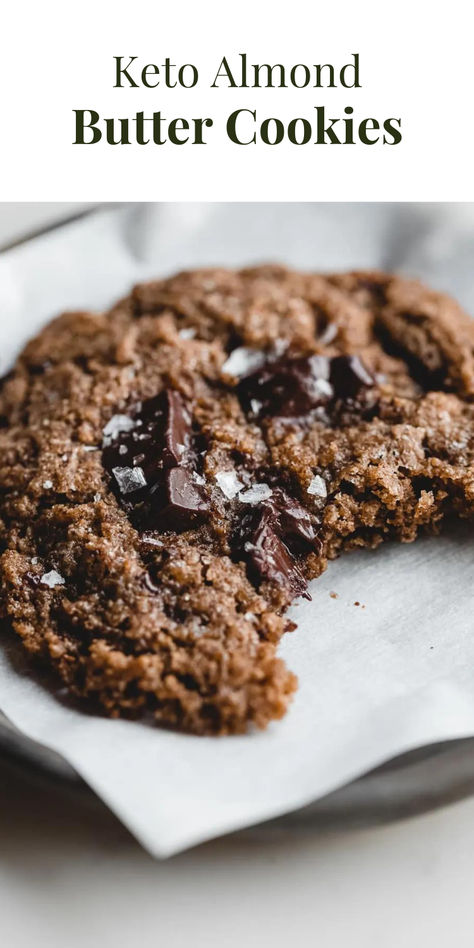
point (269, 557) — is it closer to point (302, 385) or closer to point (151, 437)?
point (151, 437)

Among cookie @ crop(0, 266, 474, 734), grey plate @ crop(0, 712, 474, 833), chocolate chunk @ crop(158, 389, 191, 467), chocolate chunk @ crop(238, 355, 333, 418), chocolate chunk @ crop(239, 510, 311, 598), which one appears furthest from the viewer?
chocolate chunk @ crop(238, 355, 333, 418)

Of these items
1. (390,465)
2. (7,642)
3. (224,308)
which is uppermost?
(224,308)

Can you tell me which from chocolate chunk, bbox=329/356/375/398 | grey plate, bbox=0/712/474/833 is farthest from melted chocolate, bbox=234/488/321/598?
grey plate, bbox=0/712/474/833

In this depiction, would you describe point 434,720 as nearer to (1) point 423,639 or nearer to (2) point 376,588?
(1) point 423,639

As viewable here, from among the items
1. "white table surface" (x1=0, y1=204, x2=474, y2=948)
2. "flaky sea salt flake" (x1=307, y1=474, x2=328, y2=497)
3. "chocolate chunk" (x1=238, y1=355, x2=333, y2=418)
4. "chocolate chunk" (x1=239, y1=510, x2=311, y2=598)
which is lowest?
"white table surface" (x1=0, y1=204, x2=474, y2=948)

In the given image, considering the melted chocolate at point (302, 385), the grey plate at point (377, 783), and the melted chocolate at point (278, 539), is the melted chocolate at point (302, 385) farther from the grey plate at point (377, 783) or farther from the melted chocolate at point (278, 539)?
the grey plate at point (377, 783)

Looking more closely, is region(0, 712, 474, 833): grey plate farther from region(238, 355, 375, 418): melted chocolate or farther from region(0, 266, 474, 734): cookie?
region(238, 355, 375, 418): melted chocolate

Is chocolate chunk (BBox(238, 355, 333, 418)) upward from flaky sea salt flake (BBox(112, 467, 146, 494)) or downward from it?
upward
